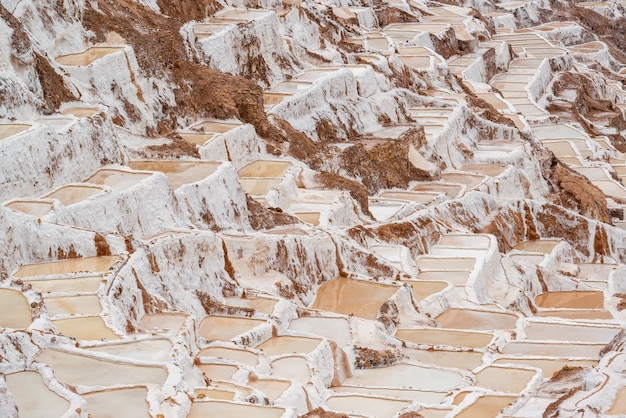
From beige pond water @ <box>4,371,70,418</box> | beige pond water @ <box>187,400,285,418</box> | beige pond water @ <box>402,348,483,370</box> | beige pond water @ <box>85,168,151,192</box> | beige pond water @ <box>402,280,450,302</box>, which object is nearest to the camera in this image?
beige pond water @ <box>4,371,70,418</box>

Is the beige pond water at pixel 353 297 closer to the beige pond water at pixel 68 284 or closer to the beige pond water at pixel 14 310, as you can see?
the beige pond water at pixel 68 284

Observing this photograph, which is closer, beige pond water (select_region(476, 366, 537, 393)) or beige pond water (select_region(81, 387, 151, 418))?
beige pond water (select_region(81, 387, 151, 418))

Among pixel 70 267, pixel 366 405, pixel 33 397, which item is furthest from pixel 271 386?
pixel 70 267

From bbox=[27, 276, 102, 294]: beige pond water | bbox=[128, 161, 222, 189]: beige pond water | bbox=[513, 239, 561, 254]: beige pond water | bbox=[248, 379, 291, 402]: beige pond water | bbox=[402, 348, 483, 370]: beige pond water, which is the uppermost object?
bbox=[27, 276, 102, 294]: beige pond water

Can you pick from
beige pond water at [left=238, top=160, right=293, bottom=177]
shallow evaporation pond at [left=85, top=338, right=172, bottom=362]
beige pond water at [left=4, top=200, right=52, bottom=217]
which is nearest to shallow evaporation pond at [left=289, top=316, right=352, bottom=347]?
beige pond water at [left=4, top=200, right=52, bottom=217]

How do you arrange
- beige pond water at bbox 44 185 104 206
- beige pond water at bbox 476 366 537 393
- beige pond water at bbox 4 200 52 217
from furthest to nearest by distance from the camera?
beige pond water at bbox 44 185 104 206 < beige pond water at bbox 4 200 52 217 < beige pond water at bbox 476 366 537 393

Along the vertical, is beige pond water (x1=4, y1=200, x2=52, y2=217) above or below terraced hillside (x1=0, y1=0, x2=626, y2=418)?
above

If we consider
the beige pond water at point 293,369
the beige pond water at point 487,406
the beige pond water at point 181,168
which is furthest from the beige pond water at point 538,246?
the beige pond water at point 487,406

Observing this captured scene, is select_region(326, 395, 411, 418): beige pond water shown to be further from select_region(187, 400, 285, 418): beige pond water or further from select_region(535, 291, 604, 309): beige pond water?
select_region(535, 291, 604, 309): beige pond water

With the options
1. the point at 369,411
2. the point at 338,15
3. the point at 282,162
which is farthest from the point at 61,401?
the point at 338,15
